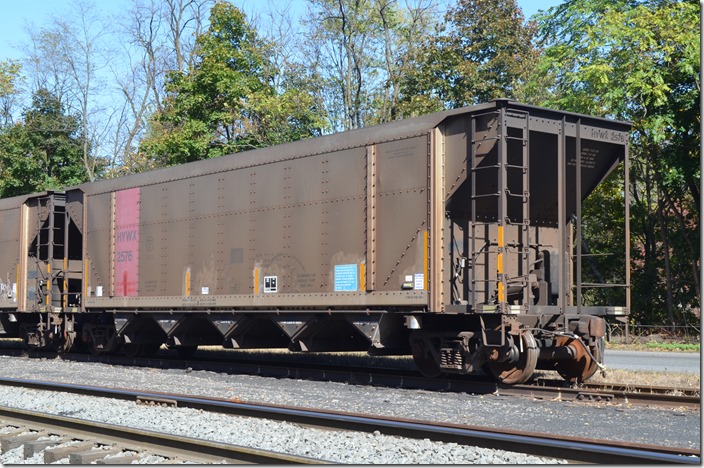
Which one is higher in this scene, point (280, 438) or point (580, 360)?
point (580, 360)

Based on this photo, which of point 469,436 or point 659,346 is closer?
point 469,436

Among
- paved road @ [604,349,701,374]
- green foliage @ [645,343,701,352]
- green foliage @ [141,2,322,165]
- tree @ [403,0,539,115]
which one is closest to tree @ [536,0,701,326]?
tree @ [403,0,539,115]

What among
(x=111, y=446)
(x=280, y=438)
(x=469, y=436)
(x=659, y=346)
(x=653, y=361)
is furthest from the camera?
(x=659, y=346)

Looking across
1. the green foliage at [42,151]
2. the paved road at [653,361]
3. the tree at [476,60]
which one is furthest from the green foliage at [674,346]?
the green foliage at [42,151]

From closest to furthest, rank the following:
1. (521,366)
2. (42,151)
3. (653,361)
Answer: (521,366), (653,361), (42,151)

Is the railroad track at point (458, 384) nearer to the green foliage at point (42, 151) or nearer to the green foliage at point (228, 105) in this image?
the green foliage at point (228, 105)

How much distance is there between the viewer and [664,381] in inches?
542

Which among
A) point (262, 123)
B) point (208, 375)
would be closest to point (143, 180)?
point (208, 375)

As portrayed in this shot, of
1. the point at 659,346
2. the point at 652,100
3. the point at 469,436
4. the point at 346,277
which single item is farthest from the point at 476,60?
the point at 469,436

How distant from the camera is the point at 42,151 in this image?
4144cm

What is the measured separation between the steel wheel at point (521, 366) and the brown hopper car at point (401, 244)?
0.02 m

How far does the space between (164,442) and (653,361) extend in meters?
14.3

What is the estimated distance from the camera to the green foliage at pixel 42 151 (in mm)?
39469

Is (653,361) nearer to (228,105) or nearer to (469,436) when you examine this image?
(469,436)
